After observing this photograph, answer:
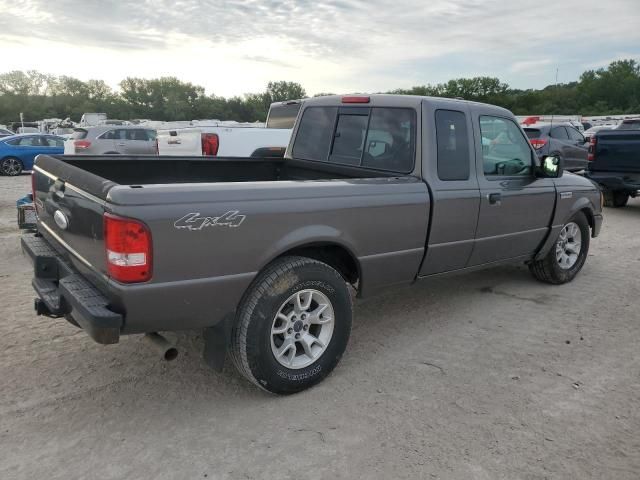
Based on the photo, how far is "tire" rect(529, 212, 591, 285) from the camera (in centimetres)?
563

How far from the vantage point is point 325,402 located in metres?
3.29

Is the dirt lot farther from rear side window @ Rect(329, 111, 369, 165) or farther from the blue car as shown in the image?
the blue car

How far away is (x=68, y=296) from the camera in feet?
9.48

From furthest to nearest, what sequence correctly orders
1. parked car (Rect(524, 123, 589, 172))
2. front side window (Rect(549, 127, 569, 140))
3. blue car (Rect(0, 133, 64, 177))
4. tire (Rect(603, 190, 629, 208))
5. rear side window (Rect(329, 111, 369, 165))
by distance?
blue car (Rect(0, 133, 64, 177)) < front side window (Rect(549, 127, 569, 140)) < parked car (Rect(524, 123, 589, 172)) < tire (Rect(603, 190, 629, 208)) < rear side window (Rect(329, 111, 369, 165))

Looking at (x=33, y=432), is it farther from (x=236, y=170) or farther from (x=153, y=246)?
(x=236, y=170)

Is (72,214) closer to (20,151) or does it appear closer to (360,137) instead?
(360,137)

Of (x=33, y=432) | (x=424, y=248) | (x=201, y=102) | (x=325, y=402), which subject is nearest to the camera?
(x=33, y=432)

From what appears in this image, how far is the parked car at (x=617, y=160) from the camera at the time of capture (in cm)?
1003

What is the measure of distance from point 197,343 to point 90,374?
817 mm

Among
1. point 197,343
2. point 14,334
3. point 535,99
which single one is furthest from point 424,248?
point 535,99

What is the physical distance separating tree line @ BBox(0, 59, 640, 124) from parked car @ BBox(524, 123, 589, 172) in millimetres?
52220

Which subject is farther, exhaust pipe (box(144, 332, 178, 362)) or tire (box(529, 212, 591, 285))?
tire (box(529, 212, 591, 285))

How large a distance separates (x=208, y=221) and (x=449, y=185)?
2114mm

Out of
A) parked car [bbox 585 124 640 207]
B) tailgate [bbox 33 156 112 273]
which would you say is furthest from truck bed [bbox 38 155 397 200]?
parked car [bbox 585 124 640 207]
